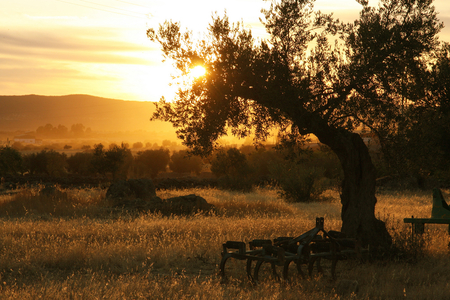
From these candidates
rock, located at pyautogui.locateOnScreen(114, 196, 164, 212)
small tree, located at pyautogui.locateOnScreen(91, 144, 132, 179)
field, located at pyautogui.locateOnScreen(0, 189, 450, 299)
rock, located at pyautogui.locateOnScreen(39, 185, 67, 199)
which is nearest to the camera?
field, located at pyautogui.locateOnScreen(0, 189, 450, 299)

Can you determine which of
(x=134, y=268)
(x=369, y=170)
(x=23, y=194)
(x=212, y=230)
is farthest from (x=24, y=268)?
(x=23, y=194)

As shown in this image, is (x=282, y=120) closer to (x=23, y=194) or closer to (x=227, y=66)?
(x=227, y=66)

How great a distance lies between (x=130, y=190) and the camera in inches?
864

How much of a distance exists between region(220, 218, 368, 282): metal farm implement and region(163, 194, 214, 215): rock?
8.80 meters

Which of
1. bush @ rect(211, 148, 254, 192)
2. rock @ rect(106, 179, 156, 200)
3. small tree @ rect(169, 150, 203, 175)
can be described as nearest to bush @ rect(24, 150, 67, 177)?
small tree @ rect(169, 150, 203, 175)

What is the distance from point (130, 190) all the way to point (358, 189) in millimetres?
14938

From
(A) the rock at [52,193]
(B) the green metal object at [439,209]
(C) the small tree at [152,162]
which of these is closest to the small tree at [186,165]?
(C) the small tree at [152,162]

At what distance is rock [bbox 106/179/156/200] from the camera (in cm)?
2084

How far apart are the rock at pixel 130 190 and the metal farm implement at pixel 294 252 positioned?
548 inches

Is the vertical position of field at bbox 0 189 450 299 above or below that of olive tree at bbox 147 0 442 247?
below

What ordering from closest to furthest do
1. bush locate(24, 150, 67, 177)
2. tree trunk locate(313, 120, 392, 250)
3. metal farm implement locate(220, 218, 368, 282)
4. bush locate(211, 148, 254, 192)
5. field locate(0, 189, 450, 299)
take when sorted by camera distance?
field locate(0, 189, 450, 299) < metal farm implement locate(220, 218, 368, 282) < tree trunk locate(313, 120, 392, 250) < bush locate(211, 148, 254, 192) < bush locate(24, 150, 67, 177)

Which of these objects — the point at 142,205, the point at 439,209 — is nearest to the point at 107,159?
the point at 142,205

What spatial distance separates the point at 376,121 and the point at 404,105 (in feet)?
2.88

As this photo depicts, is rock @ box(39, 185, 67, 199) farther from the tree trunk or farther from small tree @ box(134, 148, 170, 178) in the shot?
small tree @ box(134, 148, 170, 178)
